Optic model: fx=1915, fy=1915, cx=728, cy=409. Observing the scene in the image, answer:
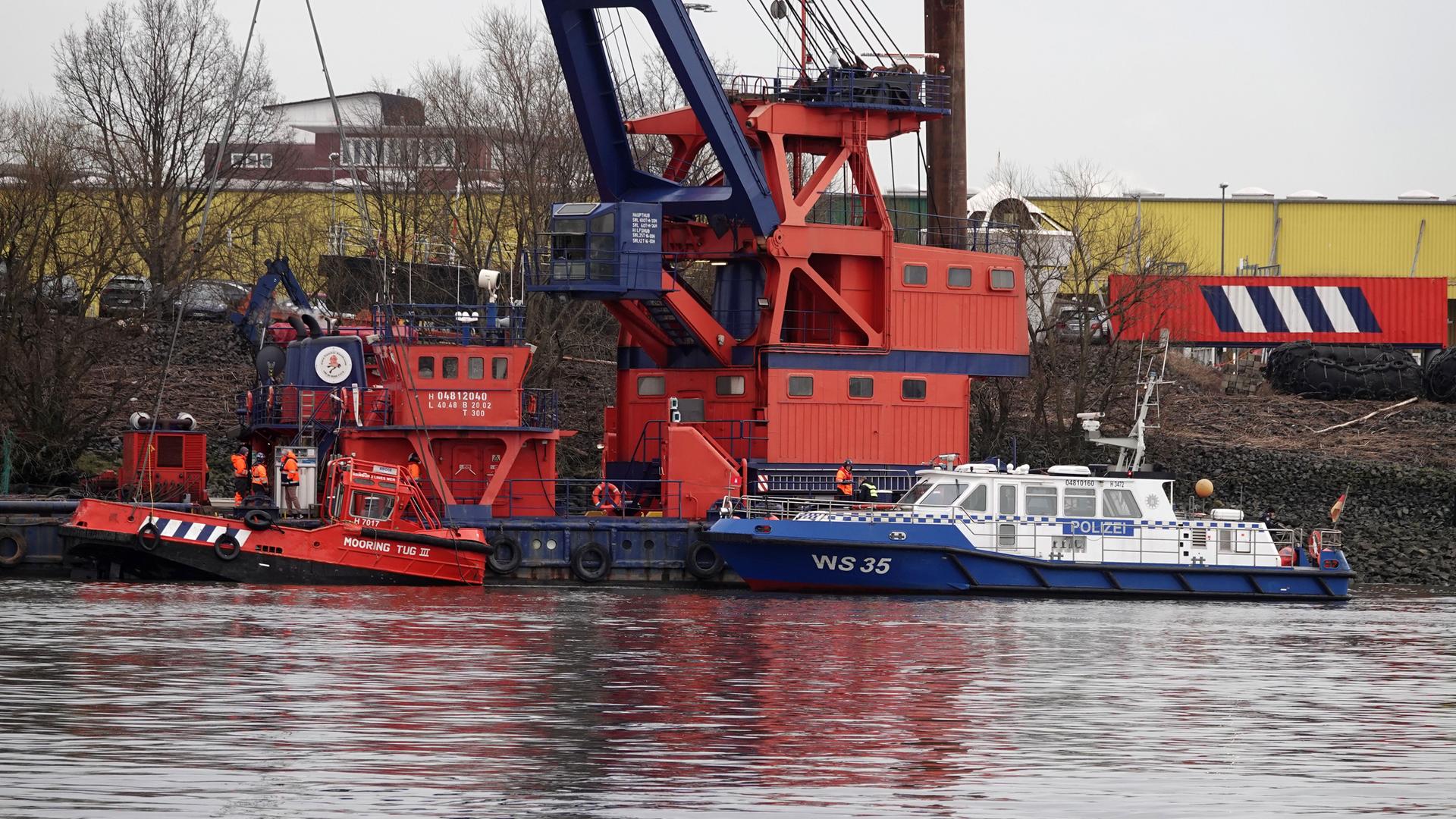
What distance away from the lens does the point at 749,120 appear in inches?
1300

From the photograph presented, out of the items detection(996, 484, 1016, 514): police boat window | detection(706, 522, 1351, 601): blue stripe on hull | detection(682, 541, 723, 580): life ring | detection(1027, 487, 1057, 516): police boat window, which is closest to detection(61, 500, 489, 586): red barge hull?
detection(682, 541, 723, 580): life ring

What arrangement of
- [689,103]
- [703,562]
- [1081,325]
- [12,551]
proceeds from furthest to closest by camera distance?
[1081,325], [689,103], [703,562], [12,551]

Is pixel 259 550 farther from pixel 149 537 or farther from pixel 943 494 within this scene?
pixel 943 494

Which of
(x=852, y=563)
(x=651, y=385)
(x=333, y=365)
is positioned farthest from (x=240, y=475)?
(x=852, y=563)

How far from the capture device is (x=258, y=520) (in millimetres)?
28625

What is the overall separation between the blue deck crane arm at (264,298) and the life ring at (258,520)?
6467mm

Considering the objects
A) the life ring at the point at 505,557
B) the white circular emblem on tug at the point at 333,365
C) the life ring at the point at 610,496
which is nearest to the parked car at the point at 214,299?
the white circular emblem on tug at the point at 333,365

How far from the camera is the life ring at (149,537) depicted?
2848 cm

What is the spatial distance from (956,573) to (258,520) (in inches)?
417

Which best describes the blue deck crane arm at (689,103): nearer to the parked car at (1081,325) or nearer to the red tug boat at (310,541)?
the red tug boat at (310,541)

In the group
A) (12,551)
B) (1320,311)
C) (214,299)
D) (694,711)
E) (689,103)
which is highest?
(689,103)

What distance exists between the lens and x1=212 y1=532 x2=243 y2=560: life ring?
28.6 m

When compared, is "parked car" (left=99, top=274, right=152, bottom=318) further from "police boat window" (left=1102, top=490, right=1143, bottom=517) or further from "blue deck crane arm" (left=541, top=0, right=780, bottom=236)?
"police boat window" (left=1102, top=490, right=1143, bottom=517)

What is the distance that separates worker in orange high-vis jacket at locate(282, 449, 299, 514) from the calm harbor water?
9.93 feet
